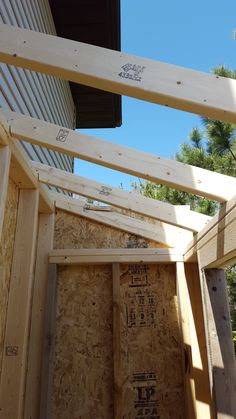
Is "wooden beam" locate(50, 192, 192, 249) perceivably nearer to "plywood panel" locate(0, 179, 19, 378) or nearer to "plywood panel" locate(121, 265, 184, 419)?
"plywood panel" locate(121, 265, 184, 419)

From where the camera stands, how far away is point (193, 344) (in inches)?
142

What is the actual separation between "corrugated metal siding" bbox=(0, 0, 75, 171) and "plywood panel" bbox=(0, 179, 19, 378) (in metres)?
0.68

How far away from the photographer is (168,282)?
3986mm

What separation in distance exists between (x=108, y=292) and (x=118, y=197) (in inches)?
47.0

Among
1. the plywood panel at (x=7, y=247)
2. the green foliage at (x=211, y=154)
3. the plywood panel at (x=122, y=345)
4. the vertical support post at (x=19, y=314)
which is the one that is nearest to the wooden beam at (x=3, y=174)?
the plywood panel at (x=7, y=247)

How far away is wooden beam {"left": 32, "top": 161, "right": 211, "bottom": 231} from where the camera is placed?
3.29 meters

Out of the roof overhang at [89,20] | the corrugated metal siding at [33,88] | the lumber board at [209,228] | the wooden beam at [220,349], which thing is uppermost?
the roof overhang at [89,20]

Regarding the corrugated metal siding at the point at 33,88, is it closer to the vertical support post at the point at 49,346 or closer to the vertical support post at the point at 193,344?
the vertical support post at the point at 49,346

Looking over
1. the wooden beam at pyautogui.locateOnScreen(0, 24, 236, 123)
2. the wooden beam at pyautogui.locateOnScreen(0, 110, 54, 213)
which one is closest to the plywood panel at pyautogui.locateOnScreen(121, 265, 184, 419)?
the wooden beam at pyautogui.locateOnScreen(0, 110, 54, 213)

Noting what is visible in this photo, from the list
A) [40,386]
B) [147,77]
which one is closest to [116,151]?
[147,77]

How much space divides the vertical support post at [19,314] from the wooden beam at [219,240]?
1580mm

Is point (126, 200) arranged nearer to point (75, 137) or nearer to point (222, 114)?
point (75, 137)

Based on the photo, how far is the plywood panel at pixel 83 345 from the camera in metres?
3.52

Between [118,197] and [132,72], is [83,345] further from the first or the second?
[132,72]
